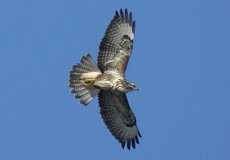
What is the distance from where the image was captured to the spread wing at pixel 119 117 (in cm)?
816

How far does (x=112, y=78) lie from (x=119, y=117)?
0.68 metres

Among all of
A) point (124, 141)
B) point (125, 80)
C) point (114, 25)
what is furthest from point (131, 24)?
point (124, 141)

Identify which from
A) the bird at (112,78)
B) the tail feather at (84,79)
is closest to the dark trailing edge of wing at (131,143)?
the bird at (112,78)

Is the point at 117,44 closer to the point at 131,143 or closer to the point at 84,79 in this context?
the point at 84,79

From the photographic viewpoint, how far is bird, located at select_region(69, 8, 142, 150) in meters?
8.02

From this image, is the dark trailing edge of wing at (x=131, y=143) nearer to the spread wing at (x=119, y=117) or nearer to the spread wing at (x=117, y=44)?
the spread wing at (x=119, y=117)

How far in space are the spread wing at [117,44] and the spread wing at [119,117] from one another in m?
0.36

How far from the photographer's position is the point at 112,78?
792 centimetres

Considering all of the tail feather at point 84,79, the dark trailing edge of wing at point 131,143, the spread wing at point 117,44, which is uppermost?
the spread wing at point 117,44

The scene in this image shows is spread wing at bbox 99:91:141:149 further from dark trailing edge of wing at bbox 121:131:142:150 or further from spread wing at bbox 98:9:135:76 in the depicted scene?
spread wing at bbox 98:9:135:76

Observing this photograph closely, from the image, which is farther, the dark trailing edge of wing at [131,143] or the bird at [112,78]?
the dark trailing edge of wing at [131,143]

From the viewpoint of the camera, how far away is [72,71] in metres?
8.14

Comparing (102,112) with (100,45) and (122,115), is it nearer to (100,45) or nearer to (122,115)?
(122,115)

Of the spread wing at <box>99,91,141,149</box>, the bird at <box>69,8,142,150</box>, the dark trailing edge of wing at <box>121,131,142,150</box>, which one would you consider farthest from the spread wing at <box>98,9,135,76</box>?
the dark trailing edge of wing at <box>121,131,142,150</box>
